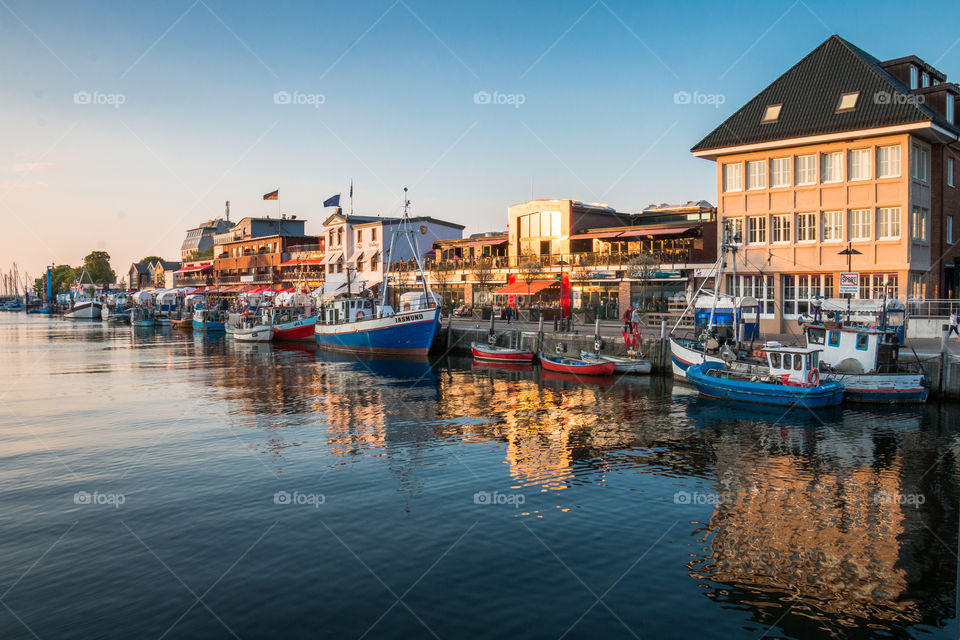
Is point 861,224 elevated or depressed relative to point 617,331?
elevated

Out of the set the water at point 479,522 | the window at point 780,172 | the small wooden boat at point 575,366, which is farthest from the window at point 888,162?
the small wooden boat at point 575,366

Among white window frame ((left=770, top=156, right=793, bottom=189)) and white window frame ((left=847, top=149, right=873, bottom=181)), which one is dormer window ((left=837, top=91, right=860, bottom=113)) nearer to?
white window frame ((left=847, top=149, right=873, bottom=181))

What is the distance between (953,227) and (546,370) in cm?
2760

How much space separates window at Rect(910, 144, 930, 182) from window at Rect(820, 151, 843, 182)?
367cm

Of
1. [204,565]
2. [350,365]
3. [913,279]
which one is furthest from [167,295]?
[204,565]

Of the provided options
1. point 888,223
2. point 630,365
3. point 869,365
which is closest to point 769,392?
point 869,365

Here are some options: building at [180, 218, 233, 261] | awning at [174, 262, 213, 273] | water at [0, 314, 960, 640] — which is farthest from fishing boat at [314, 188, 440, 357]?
building at [180, 218, 233, 261]

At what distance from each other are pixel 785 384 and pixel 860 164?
20.2m

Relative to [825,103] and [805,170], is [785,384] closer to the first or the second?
[805,170]

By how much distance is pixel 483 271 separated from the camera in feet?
227

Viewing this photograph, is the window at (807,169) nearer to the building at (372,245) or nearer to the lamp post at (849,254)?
the lamp post at (849,254)

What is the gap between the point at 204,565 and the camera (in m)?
13.3

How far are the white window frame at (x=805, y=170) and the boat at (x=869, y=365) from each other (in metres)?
15.3

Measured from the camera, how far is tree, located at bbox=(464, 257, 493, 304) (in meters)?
68.9
